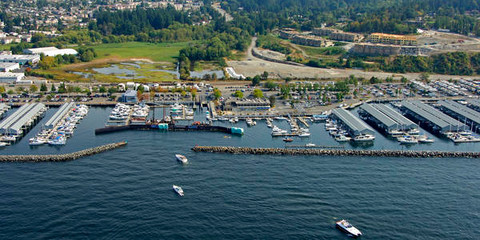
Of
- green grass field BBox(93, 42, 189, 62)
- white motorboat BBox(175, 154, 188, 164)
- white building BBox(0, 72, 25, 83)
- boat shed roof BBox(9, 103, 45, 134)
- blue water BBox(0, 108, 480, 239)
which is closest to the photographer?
blue water BBox(0, 108, 480, 239)

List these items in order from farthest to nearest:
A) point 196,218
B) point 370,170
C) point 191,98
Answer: point 191,98
point 370,170
point 196,218

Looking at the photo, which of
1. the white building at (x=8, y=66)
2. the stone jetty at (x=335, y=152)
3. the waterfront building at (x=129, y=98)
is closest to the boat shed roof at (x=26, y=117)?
the waterfront building at (x=129, y=98)

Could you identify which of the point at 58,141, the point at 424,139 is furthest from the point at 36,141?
the point at 424,139

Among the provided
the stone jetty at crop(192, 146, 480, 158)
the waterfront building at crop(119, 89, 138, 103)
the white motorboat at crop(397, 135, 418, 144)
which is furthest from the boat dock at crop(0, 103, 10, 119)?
the white motorboat at crop(397, 135, 418, 144)

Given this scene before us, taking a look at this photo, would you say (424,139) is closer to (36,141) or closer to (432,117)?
(432,117)

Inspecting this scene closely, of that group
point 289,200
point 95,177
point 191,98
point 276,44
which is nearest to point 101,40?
point 276,44

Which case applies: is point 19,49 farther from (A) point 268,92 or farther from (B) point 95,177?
(B) point 95,177

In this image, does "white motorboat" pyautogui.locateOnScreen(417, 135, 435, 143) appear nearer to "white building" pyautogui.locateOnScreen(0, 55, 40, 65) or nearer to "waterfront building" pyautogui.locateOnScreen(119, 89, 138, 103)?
"waterfront building" pyautogui.locateOnScreen(119, 89, 138, 103)
